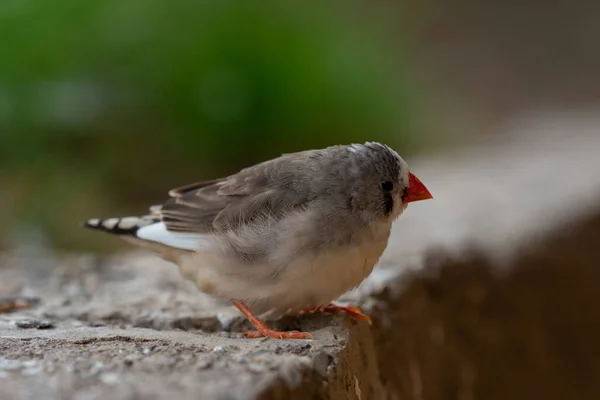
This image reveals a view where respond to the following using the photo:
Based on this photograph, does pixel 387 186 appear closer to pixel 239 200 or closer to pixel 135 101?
pixel 239 200

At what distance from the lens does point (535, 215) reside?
4.47 metres

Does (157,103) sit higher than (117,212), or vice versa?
(157,103)

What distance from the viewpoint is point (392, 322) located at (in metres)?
3.09

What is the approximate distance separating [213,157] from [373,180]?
10.7 ft

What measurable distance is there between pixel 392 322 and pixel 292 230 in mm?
830

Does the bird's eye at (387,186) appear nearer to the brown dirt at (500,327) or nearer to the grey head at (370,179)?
the grey head at (370,179)

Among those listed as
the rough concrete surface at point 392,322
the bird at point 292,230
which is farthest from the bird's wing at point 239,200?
the rough concrete surface at point 392,322

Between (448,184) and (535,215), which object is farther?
(448,184)

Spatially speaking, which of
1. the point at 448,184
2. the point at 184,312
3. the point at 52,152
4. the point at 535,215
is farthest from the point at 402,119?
the point at 184,312

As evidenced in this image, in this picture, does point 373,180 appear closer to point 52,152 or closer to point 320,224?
point 320,224

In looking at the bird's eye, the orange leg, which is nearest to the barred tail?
the orange leg

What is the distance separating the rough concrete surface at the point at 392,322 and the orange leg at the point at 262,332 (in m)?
0.06

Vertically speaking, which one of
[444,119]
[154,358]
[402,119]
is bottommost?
[154,358]

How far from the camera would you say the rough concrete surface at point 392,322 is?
6.51ft
